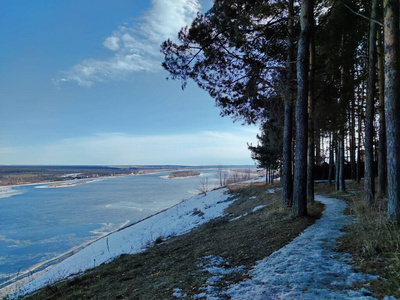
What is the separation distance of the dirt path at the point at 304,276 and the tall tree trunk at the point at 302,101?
6.51ft

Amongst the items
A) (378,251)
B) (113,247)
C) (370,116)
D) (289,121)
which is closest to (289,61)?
(289,121)

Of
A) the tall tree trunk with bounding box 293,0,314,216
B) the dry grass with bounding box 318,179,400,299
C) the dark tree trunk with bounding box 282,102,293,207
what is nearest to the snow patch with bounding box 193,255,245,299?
the dry grass with bounding box 318,179,400,299

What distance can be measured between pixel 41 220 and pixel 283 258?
2993 cm

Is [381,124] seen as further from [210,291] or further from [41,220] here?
[41,220]

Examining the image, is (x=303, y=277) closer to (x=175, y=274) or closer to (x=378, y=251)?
(x=378, y=251)

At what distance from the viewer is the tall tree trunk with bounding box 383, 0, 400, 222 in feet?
14.4

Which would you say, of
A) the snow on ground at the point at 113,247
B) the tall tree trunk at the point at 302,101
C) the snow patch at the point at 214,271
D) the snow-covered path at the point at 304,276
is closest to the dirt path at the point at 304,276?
the snow-covered path at the point at 304,276

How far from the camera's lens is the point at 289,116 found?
8094 mm

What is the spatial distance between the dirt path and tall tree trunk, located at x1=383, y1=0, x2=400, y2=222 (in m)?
1.50

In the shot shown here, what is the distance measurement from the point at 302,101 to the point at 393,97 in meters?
2.11

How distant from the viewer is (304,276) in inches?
119

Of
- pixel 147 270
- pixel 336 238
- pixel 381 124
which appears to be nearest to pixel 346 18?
pixel 381 124

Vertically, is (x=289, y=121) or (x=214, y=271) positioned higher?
(x=289, y=121)

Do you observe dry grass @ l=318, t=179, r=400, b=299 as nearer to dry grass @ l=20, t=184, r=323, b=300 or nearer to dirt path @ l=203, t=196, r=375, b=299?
dirt path @ l=203, t=196, r=375, b=299
